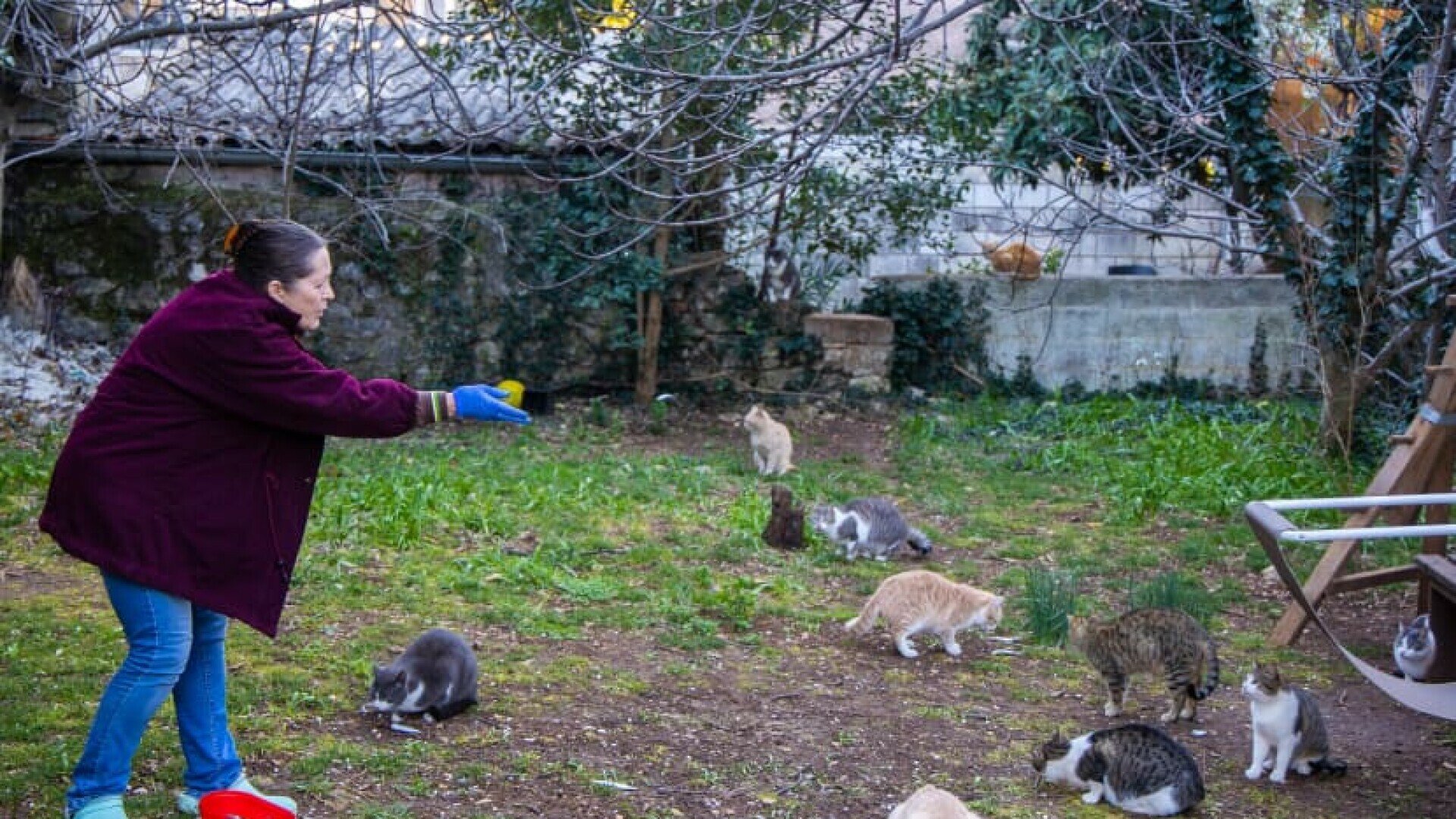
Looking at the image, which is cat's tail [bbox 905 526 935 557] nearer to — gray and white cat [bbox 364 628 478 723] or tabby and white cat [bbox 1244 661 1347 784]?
tabby and white cat [bbox 1244 661 1347 784]

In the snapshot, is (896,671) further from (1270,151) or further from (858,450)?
(1270,151)

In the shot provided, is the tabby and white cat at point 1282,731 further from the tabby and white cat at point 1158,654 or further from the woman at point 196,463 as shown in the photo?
the woman at point 196,463

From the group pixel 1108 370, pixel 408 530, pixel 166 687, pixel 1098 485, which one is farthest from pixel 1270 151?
pixel 166 687

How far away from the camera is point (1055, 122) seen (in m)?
12.5

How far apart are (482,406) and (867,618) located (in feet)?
10.1

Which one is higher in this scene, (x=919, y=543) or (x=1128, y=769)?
(x=919, y=543)

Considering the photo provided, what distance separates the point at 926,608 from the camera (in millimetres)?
6492

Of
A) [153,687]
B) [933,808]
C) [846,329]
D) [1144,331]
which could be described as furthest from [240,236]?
[1144,331]

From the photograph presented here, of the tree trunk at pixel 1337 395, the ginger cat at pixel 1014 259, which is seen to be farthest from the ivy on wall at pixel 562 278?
the tree trunk at pixel 1337 395

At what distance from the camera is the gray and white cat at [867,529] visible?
323 inches

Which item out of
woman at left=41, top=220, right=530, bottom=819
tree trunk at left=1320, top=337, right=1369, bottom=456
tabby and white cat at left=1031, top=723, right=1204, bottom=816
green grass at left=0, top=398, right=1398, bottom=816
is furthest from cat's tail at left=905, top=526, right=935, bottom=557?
woman at left=41, top=220, right=530, bottom=819

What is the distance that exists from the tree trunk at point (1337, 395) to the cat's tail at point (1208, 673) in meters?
4.67

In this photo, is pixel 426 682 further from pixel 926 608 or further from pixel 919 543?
pixel 919 543

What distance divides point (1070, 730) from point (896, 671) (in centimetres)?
98
